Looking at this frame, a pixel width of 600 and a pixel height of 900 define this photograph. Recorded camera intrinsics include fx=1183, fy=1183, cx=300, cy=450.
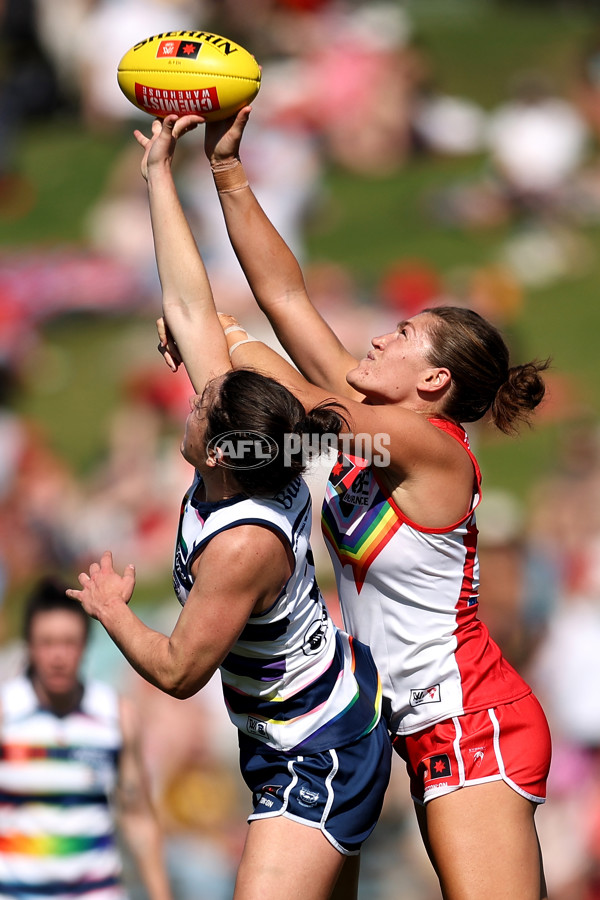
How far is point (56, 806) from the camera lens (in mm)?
4164

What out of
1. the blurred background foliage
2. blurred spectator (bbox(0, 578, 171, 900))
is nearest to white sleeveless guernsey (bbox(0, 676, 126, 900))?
blurred spectator (bbox(0, 578, 171, 900))

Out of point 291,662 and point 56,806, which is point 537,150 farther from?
point 291,662

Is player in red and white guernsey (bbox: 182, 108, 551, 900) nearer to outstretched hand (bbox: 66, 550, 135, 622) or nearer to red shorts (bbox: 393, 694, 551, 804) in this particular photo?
red shorts (bbox: 393, 694, 551, 804)

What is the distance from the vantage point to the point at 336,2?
534 inches

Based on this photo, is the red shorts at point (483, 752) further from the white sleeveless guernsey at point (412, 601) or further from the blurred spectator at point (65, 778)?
the blurred spectator at point (65, 778)

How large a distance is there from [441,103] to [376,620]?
1071 cm

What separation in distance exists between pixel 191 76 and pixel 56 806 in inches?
100

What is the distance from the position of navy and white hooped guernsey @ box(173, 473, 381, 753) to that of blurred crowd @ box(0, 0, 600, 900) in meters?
2.79

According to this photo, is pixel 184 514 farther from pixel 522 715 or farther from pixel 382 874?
pixel 382 874

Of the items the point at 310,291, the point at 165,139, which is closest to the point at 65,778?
the point at 165,139

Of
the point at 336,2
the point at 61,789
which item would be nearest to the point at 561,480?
the point at 61,789

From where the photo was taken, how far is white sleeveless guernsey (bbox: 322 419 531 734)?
9.73 feet

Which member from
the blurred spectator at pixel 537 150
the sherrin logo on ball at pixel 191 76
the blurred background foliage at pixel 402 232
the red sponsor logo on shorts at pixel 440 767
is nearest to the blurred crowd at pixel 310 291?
the blurred spectator at pixel 537 150

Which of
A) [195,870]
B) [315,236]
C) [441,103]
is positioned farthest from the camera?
[441,103]
